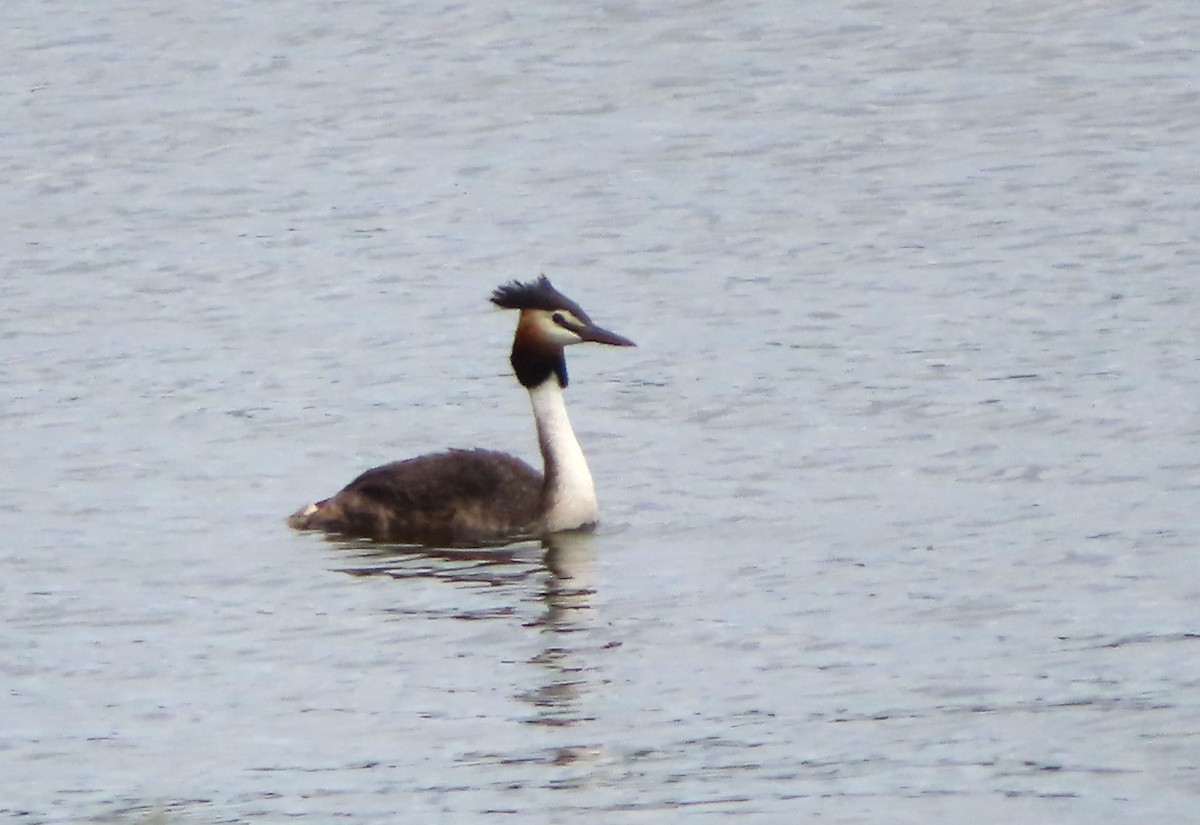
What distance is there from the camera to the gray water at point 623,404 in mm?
9422

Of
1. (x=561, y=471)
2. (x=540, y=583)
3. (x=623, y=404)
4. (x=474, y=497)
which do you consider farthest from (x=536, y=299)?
(x=540, y=583)

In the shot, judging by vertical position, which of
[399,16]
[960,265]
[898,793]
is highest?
[399,16]

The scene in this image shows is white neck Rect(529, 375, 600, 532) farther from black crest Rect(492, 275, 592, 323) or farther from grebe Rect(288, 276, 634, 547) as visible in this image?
black crest Rect(492, 275, 592, 323)

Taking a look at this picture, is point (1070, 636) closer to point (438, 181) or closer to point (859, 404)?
point (859, 404)

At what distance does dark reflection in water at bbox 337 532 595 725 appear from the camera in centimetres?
1027

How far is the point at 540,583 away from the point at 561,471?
4.35 ft

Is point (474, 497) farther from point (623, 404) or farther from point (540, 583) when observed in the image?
point (623, 404)

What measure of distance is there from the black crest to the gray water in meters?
1.00

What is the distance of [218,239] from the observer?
2070cm

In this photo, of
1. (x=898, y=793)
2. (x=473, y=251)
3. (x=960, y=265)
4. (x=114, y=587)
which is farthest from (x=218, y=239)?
(x=898, y=793)

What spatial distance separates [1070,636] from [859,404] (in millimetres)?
4734

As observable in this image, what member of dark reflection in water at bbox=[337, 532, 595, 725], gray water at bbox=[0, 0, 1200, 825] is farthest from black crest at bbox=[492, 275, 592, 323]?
dark reflection in water at bbox=[337, 532, 595, 725]

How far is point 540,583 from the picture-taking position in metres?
12.3

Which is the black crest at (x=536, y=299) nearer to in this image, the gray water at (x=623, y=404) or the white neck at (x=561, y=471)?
the white neck at (x=561, y=471)
